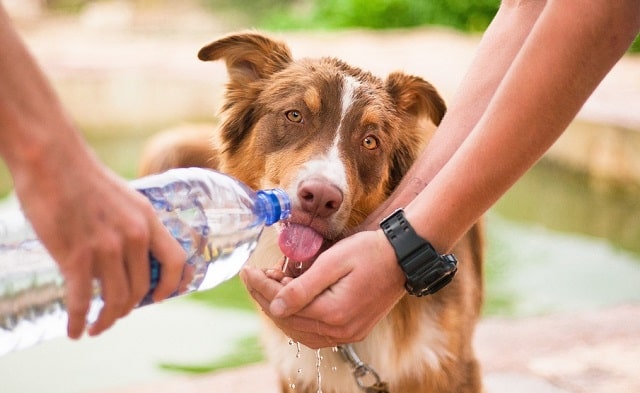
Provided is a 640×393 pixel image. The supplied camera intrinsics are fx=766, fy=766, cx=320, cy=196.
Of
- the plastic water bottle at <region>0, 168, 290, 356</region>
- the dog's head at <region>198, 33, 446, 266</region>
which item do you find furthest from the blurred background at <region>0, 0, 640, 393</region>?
the plastic water bottle at <region>0, 168, 290, 356</region>

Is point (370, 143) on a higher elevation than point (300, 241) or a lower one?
higher

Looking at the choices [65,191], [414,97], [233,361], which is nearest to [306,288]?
[65,191]

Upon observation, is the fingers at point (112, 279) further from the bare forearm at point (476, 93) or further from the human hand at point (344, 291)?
the bare forearm at point (476, 93)

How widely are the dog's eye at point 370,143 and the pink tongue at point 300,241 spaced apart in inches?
16.1

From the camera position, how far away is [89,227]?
0.97m

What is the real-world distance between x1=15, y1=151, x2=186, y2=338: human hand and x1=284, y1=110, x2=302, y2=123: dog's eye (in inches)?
54.8

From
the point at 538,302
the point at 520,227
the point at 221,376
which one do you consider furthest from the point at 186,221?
the point at 520,227

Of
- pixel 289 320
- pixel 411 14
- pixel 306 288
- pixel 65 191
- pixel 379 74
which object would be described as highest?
pixel 65 191

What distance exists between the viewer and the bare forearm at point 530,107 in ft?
5.24

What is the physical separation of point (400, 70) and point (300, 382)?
3.65 ft

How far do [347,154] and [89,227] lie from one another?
54.4 inches

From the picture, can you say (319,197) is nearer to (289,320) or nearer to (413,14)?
(289,320)

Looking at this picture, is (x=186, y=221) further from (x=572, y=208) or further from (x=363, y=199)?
(x=572, y=208)

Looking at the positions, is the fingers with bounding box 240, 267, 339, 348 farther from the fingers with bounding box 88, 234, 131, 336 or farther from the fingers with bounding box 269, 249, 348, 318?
the fingers with bounding box 88, 234, 131, 336
